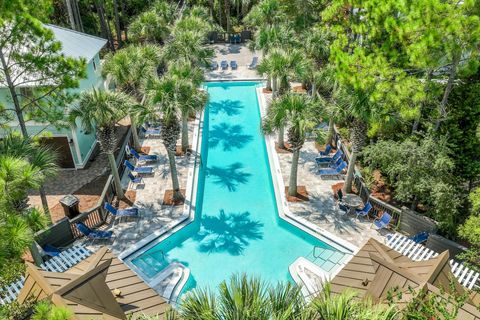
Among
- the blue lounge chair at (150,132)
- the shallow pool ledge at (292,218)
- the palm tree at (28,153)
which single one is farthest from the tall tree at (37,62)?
the shallow pool ledge at (292,218)

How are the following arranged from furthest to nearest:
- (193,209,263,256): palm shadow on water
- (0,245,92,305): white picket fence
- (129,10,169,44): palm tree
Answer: (129,10,169,44): palm tree, (193,209,263,256): palm shadow on water, (0,245,92,305): white picket fence

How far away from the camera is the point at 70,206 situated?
55.7ft

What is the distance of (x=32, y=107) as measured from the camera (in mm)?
15547

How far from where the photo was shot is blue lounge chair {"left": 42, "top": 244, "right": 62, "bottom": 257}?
584 inches

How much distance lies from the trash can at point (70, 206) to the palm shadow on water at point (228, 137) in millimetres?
9760

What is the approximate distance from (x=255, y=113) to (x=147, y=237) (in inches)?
575

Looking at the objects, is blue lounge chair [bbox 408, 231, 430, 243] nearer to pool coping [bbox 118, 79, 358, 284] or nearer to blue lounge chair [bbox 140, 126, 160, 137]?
pool coping [bbox 118, 79, 358, 284]

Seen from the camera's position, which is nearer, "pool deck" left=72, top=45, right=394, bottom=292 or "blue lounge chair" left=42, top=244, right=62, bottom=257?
"blue lounge chair" left=42, top=244, right=62, bottom=257

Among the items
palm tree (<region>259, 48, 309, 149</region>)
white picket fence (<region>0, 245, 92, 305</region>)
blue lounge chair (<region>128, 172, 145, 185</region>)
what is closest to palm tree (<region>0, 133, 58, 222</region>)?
white picket fence (<region>0, 245, 92, 305</region>)

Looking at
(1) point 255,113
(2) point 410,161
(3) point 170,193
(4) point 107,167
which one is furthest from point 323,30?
(4) point 107,167

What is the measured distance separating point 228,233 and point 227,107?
551 inches

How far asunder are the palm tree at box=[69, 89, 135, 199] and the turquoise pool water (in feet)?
18.3

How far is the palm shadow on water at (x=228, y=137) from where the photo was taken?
24.7 meters

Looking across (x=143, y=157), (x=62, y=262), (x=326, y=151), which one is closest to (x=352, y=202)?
(x=326, y=151)
